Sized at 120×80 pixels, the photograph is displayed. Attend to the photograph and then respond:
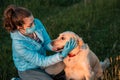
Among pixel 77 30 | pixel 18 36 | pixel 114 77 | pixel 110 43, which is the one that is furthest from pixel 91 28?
pixel 18 36

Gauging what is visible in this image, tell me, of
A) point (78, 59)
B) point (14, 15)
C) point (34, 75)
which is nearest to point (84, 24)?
point (78, 59)

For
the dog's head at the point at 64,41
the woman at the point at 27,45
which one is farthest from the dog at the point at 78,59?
the woman at the point at 27,45

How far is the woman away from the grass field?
0.95 meters

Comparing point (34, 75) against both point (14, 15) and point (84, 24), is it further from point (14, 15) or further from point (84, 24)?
point (84, 24)

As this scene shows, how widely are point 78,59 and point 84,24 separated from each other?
3713 mm

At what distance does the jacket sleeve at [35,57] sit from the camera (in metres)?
6.02

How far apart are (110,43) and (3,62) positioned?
2.23 metres

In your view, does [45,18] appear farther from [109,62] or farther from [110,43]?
[109,62]

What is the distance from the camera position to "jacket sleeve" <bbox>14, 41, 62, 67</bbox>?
237 inches

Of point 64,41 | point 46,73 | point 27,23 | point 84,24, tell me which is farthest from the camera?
point 84,24

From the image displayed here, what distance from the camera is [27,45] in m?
6.09

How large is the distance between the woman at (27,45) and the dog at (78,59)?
106 mm

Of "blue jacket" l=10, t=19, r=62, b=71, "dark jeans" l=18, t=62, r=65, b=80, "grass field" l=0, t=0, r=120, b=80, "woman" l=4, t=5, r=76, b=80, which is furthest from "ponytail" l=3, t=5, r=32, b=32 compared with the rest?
"grass field" l=0, t=0, r=120, b=80

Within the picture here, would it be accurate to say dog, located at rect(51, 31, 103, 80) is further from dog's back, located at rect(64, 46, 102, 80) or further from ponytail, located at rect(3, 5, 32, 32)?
ponytail, located at rect(3, 5, 32, 32)
